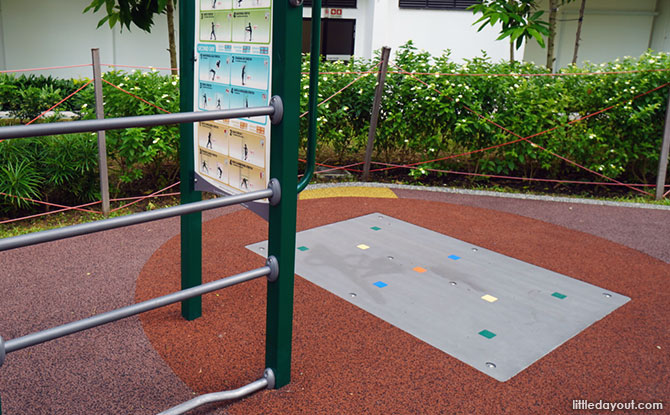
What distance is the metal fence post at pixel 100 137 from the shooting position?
4242mm

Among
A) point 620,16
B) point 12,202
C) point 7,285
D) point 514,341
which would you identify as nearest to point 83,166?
point 12,202

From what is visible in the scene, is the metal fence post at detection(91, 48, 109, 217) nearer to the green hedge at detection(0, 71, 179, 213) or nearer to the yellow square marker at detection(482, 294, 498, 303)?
the green hedge at detection(0, 71, 179, 213)

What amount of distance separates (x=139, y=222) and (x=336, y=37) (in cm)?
1683

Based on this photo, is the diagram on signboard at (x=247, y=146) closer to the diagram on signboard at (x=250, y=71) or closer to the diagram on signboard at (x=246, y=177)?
the diagram on signboard at (x=246, y=177)

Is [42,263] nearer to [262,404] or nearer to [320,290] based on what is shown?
[320,290]

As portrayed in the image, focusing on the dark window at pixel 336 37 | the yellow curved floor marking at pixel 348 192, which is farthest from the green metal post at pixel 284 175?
the dark window at pixel 336 37

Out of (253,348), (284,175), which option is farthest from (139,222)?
(253,348)

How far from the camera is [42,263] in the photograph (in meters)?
3.50

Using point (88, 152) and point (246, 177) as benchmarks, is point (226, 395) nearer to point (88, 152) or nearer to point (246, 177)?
point (246, 177)

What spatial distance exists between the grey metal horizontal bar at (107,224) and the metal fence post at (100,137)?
266 cm

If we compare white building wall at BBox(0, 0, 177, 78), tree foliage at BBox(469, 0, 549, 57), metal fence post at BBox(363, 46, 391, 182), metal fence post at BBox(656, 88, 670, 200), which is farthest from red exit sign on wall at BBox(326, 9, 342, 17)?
metal fence post at BBox(656, 88, 670, 200)

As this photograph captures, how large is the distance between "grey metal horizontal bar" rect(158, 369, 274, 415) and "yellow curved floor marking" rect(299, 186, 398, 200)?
116 inches

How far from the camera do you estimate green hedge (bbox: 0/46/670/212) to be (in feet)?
16.8

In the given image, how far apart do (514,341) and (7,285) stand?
269 centimetres
